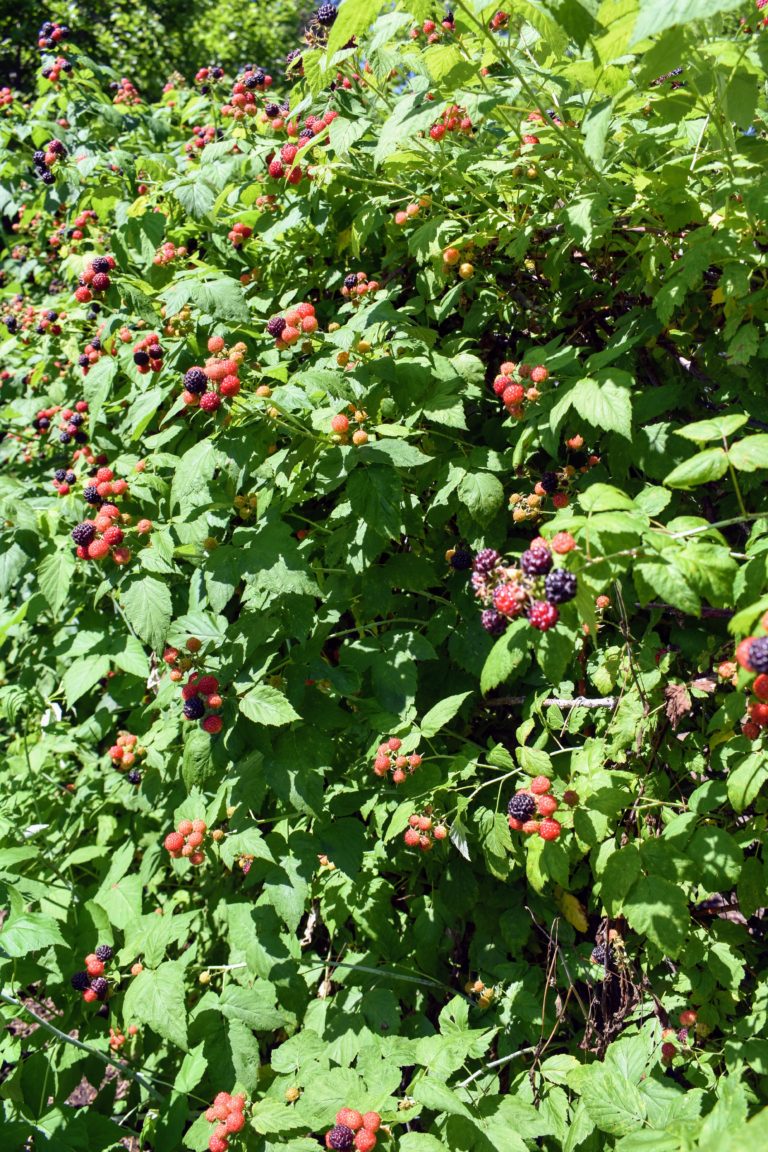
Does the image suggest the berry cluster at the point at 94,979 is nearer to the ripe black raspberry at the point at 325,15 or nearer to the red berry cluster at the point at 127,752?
the red berry cluster at the point at 127,752

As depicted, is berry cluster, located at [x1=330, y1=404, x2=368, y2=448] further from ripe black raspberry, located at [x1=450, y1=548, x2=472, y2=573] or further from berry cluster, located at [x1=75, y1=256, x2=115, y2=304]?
berry cluster, located at [x1=75, y1=256, x2=115, y2=304]

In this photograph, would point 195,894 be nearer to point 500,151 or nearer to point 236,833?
point 236,833

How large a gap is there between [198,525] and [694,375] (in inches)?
64.0

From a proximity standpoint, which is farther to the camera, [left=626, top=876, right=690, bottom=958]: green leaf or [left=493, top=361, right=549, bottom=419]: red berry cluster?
[left=493, top=361, right=549, bottom=419]: red berry cluster

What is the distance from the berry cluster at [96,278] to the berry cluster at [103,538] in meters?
0.92

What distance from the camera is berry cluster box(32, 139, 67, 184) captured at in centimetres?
375

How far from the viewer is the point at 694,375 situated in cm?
243

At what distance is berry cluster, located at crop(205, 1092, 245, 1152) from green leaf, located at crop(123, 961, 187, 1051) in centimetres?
20

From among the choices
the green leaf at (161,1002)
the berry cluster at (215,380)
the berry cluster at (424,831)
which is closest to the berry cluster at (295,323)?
the berry cluster at (215,380)

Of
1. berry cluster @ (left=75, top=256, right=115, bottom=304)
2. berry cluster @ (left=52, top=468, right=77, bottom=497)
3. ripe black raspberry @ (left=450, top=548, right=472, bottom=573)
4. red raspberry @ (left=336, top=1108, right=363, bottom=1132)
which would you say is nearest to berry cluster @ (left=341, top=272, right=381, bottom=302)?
berry cluster @ (left=75, top=256, right=115, bottom=304)

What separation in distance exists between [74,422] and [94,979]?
233 centimetres

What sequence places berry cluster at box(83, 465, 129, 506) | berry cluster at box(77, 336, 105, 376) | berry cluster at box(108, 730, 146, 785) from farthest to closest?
berry cluster at box(77, 336, 105, 376), berry cluster at box(108, 730, 146, 785), berry cluster at box(83, 465, 129, 506)

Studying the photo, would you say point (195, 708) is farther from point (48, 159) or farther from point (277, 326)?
point (48, 159)

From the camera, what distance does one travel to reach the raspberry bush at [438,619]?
193 cm
